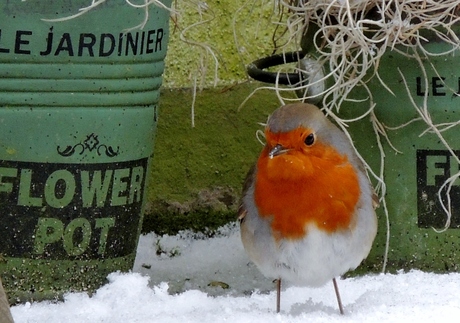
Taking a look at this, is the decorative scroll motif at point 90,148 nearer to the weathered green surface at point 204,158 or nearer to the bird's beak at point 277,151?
the bird's beak at point 277,151

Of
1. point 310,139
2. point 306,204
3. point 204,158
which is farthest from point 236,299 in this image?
point 204,158

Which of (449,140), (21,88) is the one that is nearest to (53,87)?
(21,88)

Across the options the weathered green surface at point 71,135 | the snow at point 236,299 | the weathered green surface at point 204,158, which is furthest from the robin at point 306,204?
the weathered green surface at point 204,158

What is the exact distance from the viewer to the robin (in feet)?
6.44

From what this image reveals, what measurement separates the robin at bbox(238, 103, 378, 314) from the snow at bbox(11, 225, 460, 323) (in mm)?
107

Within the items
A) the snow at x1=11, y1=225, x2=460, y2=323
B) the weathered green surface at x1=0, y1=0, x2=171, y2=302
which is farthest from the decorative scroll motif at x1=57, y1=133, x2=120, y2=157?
the snow at x1=11, y1=225, x2=460, y2=323

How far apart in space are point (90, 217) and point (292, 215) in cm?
45

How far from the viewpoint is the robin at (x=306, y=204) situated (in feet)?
6.44

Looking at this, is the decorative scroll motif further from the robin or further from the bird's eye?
the bird's eye

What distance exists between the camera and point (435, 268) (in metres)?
2.33

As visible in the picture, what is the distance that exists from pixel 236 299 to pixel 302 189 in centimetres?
36

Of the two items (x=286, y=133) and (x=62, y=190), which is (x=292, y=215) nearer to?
(x=286, y=133)

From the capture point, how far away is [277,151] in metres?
1.93

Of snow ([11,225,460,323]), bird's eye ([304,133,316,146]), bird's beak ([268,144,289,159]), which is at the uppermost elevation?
bird's eye ([304,133,316,146])
